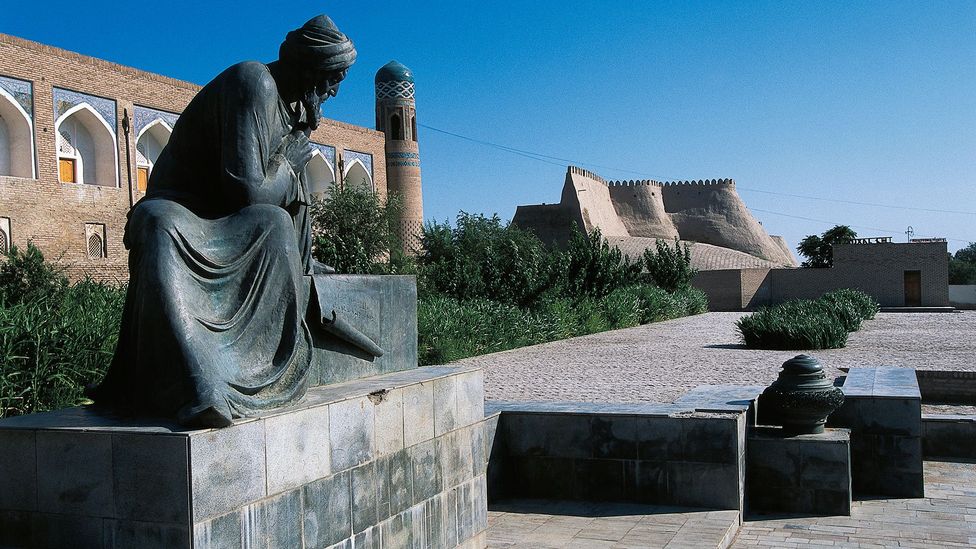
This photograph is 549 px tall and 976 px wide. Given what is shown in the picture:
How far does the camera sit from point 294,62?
123 inches

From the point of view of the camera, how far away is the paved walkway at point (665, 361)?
9039 mm

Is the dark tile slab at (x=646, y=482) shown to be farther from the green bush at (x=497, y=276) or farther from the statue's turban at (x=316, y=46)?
the green bush at (x=497, y=276)

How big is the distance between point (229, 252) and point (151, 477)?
794mm

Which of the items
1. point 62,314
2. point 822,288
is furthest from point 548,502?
point 822,288

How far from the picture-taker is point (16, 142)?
17.8 m

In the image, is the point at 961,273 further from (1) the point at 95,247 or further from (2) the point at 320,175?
(1) the point at 95,247

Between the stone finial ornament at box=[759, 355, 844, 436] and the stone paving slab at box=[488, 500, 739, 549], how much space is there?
850mm

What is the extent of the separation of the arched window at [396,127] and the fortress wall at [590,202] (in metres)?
17.2

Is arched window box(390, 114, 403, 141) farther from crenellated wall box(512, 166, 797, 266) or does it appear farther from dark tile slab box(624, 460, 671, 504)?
dark tile slab box(624, 460, 671, 504)

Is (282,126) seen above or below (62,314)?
above

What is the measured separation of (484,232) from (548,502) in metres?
18.6

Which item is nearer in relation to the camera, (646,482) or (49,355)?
(646,482)

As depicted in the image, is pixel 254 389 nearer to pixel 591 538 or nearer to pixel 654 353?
pixel 591 538

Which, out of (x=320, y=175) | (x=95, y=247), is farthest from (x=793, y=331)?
(x=320, y=175)
